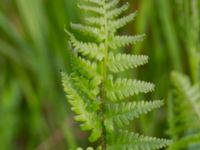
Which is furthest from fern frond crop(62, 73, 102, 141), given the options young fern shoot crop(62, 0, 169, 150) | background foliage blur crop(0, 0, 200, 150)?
background foliage blur crop(0, 0, 200, 150)

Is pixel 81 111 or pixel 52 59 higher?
pixel 81 111

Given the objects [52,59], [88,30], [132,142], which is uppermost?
[88,30]

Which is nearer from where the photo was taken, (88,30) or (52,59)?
(88,30)

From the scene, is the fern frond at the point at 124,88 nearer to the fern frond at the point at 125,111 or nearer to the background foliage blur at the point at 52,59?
the fern frond at the point at 125,111

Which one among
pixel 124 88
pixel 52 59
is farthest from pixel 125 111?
pixel 52 59

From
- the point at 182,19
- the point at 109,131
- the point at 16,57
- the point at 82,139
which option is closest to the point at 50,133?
the point at 82,139

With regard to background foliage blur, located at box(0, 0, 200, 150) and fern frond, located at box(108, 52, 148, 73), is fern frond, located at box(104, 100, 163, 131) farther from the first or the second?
background foliage blur, located at box(0, 0, 200, 150)

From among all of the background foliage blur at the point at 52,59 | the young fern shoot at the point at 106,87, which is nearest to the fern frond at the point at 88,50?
the young fern shoot at the point at 106,87

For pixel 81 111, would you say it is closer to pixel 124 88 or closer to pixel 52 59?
pixel 124 88
